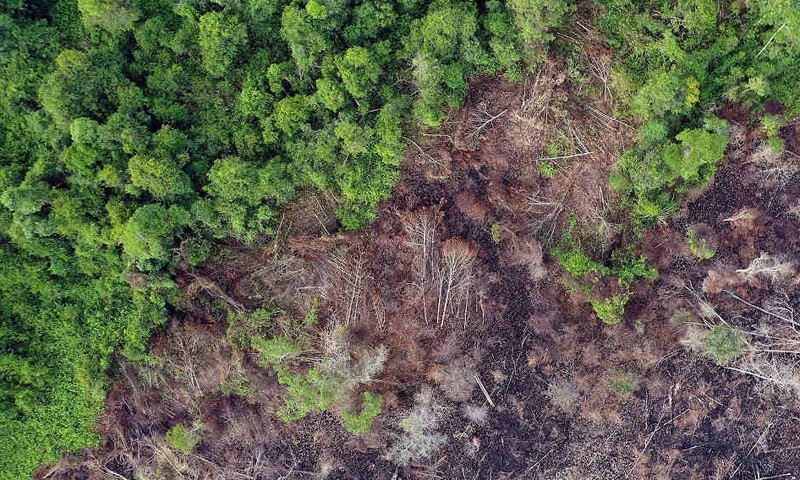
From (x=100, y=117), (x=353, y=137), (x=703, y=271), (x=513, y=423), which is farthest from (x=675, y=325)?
(x=100, y=117)

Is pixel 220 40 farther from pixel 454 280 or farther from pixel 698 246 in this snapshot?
pixel 698 246

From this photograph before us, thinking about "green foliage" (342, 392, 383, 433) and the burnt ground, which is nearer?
"green foliage" (342, 392, 383, 433)

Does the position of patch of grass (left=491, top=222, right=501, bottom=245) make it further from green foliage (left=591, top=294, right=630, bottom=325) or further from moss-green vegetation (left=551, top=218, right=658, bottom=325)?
green foliage (left=591, top=294, right=630, bottom=325)

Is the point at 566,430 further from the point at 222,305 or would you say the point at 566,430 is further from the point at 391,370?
the point at 222,305

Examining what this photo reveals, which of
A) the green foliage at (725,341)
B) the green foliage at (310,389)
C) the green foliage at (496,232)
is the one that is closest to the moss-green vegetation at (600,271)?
the green foliage at (496,232)

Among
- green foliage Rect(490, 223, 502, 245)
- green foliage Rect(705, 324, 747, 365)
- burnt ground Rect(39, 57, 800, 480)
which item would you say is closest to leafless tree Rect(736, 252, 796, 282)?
burnt ground Rect(39, 57, 800, 480)

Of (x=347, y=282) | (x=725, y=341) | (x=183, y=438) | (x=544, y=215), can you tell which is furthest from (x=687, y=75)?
(x=183, y=438)

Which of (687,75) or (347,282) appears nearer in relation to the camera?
(687,75)
